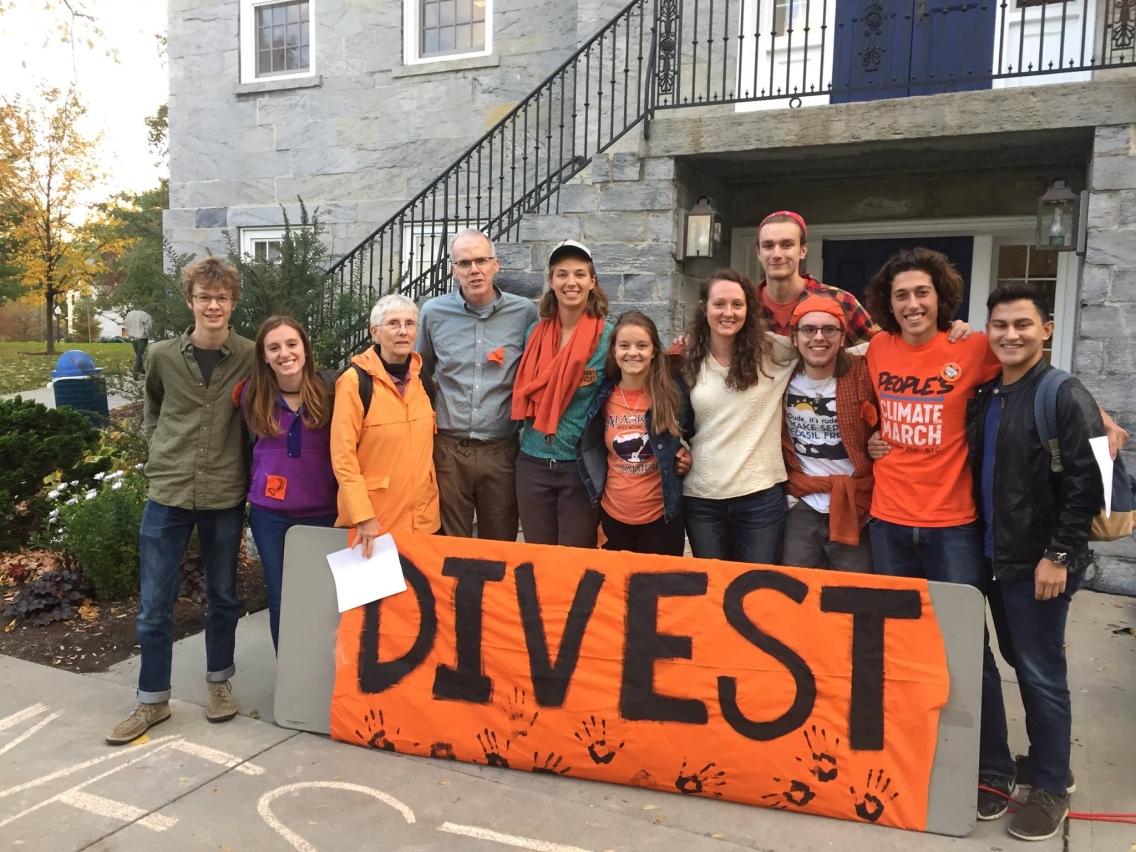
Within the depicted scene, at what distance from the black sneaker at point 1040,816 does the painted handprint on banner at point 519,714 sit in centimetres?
165

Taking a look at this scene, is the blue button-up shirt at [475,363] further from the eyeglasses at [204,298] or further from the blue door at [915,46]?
the blue door at [915,46]

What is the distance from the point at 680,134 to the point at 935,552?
407cm

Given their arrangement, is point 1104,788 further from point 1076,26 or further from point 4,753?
point 1076,26

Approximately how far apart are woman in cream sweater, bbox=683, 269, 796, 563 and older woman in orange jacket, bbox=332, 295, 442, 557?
1111 millimetres

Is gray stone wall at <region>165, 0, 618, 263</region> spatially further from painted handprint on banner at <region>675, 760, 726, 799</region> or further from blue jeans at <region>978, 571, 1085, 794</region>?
painted handprint on banner at <region>675, 760, 726, 799</region>

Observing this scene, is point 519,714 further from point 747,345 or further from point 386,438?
point 747,345

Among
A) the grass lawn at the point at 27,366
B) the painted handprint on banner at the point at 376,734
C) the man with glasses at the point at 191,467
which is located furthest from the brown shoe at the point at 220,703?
the grass lawn at the point at 27,366

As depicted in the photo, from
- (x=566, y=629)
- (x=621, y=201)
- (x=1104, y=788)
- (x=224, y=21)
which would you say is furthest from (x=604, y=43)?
(x=1104, y=788)

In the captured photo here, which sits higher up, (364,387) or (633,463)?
(364,387)

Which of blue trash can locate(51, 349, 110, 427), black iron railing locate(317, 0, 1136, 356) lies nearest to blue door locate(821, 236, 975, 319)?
black iron railing locate(317, 0, 1136, 356)

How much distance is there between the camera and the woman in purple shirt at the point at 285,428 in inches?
131

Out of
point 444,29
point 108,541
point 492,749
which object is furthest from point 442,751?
point 444,29

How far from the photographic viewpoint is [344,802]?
2947 mm

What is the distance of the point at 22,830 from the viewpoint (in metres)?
2.79
